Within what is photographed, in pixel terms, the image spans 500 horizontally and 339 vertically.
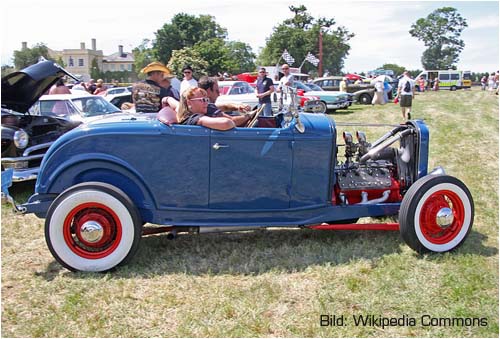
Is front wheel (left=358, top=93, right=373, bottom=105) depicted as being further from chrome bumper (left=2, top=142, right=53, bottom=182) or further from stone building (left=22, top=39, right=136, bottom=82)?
stone building (left=22, top=39, right=136, bottom=82)

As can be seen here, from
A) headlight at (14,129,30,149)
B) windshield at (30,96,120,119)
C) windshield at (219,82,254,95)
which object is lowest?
headlight at (14,129,30,149)

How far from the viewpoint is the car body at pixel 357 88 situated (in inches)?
842

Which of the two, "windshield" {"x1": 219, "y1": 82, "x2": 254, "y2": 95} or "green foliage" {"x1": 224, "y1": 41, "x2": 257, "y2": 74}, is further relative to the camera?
"green foliage" {"x1": 224, "y1": 41, "x2": 257, "y2": 74}

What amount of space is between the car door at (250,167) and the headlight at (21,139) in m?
3.64

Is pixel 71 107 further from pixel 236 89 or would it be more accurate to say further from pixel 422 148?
pixel 236 89

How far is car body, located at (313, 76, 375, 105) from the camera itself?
2139cm

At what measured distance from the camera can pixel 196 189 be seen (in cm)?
377

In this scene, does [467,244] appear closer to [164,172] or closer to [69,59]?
[164,172]

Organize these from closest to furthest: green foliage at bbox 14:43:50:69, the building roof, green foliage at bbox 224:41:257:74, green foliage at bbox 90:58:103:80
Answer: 1. green foliage at bbox 14:43:50:69
2. green foliage at bbox 224:41:257:74
3. green foliage at bbox 90:58:103:80
4. the building roof

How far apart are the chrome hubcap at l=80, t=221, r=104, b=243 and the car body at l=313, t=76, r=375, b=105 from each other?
18.4 metres

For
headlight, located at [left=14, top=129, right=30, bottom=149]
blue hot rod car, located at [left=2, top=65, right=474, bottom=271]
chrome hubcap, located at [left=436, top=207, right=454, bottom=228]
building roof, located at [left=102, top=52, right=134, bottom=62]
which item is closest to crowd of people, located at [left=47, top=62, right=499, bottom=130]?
blue hot rod car, located at [left=2, top=65, right=474, bottom=271]

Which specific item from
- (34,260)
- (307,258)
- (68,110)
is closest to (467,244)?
(307,258)

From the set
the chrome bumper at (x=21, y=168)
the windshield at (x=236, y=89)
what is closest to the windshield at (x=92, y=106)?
the chrome bumper at (x=21, y=168)

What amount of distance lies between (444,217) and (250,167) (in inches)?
66.6
